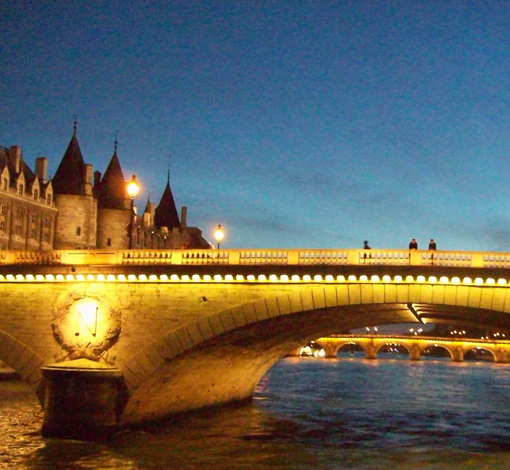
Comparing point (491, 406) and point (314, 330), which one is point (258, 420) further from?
point (491, 406)

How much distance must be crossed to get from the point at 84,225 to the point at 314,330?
30751 millimetres

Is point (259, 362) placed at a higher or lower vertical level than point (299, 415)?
higher

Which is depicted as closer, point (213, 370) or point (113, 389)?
point (113, 389)

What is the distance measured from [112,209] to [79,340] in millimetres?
37716

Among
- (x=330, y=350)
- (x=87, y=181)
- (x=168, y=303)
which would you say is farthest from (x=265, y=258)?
(x=330, y=350)

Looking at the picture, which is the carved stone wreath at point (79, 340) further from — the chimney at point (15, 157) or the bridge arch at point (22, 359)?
the chimney at point (15, 157)

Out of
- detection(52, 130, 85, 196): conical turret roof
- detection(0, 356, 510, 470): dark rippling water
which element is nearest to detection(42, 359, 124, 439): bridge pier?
detection(0, 356, 510, 470): dark rippling water

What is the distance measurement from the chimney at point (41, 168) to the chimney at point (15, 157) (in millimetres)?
2293

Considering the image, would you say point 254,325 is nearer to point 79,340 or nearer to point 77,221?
point 79,340

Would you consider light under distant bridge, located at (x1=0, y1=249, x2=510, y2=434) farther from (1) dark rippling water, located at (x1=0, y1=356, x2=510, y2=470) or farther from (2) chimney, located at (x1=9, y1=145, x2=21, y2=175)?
(2) chimney, located at (x1=9, y1=145, x2=21, y2=175)

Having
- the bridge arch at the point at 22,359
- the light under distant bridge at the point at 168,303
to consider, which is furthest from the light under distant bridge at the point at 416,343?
the bridge arch at the point at 22,359

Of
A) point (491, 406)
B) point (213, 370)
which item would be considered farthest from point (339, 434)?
point (491, 406)

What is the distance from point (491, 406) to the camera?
4775cm

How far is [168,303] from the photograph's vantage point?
30.0 meters
